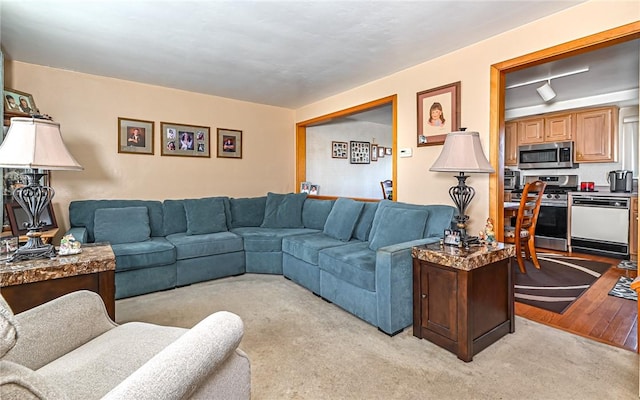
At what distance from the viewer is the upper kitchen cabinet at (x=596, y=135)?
4.75m

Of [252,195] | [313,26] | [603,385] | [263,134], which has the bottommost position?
[603,385]

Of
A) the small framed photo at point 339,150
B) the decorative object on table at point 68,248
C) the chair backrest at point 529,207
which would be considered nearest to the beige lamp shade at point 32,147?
the decorative object on table at point 68,248

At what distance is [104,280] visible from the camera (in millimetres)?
1885

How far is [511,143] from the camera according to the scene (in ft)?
19.1

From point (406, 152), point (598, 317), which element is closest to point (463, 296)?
point (598, 317)

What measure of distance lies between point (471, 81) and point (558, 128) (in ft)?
11.7

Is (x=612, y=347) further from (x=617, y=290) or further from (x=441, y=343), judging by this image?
(x=617, y=290)

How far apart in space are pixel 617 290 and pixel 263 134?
4.74m

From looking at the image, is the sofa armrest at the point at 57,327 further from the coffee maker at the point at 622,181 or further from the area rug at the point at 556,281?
the coffee maker at the point at 622,181

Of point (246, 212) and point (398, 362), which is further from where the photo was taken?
point (246, 212)

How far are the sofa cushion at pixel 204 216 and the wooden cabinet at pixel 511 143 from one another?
16.9 ft

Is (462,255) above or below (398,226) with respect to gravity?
below

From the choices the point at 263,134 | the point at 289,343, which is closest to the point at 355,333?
the point at 289,343

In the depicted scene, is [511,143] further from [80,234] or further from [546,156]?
[80,234]
